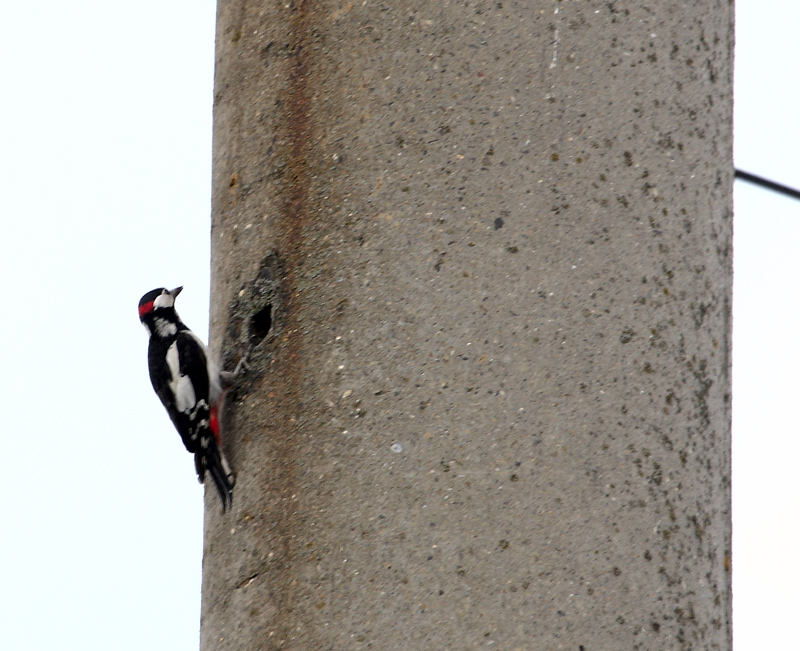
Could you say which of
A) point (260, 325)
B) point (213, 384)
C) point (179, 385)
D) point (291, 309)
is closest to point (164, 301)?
point (179, 385)

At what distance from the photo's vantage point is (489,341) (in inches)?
83.7

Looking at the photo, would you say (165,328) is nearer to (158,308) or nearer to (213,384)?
(158,308)

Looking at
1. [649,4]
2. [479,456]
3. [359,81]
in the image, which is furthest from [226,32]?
[479,456]

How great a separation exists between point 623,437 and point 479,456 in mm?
240

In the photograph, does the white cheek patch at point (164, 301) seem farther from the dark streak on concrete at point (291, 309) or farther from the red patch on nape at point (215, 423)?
the dark streak on concrete at point (291, 309)

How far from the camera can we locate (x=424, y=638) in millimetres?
1989

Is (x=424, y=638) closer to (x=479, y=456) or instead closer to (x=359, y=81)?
(x=479, y=456)

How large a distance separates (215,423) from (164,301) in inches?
79.6

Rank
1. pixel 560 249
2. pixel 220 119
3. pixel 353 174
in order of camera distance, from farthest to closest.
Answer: pixel 220 119
pixel 353 174
pixel 560 249

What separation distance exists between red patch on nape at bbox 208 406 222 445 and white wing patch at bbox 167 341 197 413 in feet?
1.67

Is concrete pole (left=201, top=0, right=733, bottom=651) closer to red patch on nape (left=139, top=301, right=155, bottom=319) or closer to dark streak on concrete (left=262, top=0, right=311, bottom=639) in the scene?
dark streak on concrete (left=262, top=0, right=311, bottom=639)

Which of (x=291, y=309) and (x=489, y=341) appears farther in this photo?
(x=291, y=309)

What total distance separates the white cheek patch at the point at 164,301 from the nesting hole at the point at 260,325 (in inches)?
84.1
